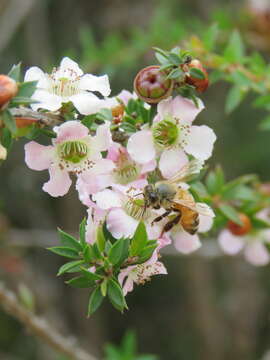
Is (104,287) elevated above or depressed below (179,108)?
below

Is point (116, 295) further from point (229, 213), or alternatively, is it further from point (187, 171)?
point (229, 213)

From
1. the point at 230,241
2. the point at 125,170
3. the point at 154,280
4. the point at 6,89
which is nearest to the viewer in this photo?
the point at 6,89

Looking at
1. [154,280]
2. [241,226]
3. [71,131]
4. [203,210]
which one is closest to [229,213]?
[241,226]

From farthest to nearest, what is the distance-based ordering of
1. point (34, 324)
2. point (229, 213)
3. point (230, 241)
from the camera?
1. point (34, 324)
2. point (230, 241)
3. point (229, 213)

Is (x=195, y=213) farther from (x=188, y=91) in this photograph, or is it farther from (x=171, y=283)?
(x=171, y=283)

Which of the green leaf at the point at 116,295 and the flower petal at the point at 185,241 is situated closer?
the green leaf at the point at 116,295

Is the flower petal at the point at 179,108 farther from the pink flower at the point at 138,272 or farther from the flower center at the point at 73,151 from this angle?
the pink flower at the point at 138,272

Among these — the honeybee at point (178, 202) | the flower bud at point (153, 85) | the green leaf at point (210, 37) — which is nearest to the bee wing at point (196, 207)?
the honeybee at point (178, 202)
